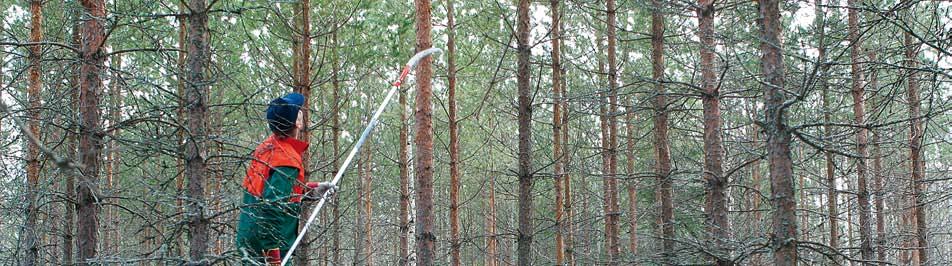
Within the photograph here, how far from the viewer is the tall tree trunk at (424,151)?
8.11 m

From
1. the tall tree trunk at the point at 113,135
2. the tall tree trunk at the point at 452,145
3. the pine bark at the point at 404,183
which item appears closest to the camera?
the tall tree trunk at the point at 113,135

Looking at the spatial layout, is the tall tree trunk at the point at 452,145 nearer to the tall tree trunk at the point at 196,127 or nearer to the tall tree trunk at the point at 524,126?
the tall tree trunk at the point at 524,126

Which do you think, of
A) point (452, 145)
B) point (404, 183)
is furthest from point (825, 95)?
point (404, 183)

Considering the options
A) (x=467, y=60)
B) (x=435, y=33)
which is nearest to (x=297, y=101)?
(x=435, y=33)

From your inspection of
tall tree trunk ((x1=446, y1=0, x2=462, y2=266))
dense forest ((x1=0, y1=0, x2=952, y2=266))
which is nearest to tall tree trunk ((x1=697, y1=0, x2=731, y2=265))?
dense forest ((x1=0, y1=0, x2=952, y2=266))

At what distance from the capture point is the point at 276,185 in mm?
5895

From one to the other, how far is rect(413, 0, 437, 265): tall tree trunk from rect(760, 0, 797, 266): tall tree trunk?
11.8 feet

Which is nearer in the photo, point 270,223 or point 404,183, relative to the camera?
point 270,223

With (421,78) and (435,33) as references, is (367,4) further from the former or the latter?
(421,78)

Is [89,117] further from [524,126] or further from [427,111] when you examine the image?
[524,126]

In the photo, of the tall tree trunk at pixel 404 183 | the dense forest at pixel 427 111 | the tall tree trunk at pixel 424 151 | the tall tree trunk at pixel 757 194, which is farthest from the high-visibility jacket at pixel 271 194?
the tall tree trunk at pixel 404 183

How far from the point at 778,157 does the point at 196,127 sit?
3975 millimetres

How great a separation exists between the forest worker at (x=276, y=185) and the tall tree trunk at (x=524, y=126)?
2.89 m

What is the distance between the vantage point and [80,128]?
234 inches
